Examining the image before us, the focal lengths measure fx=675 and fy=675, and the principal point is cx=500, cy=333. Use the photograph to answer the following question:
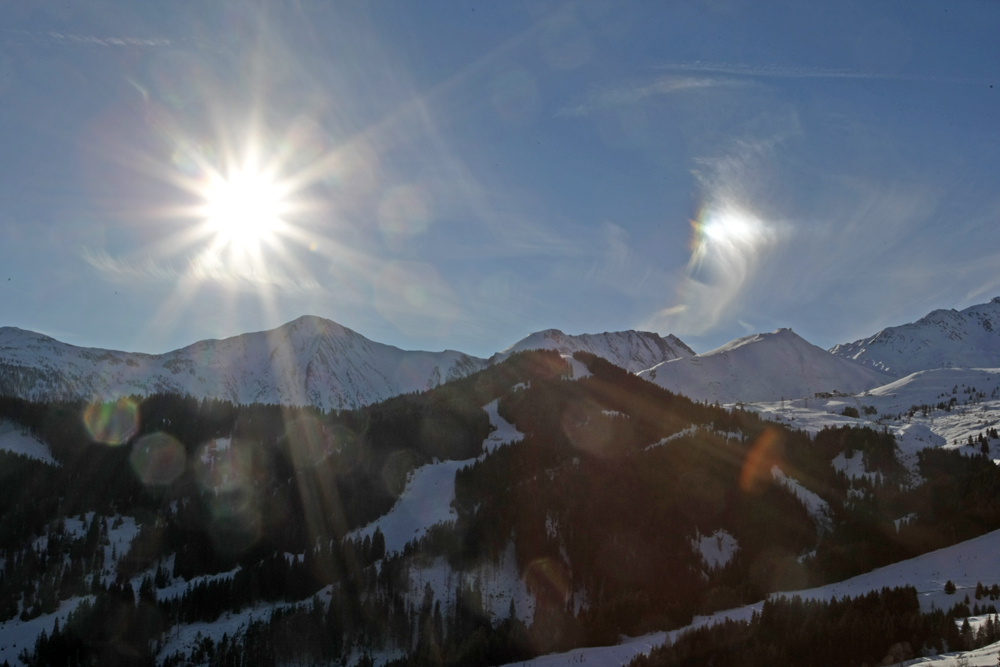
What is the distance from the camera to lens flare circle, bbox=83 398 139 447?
146125 mm

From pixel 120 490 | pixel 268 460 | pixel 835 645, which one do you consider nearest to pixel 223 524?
pixel 268 460

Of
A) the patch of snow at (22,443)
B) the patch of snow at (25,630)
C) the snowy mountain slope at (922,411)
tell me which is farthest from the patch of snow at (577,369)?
the patch of snow at (22,443)

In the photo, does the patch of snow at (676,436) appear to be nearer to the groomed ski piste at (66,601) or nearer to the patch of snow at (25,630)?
the groomed ski piste at (66,601)

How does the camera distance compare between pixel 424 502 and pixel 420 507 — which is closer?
pixel 420 507

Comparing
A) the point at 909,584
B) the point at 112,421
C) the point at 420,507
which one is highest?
the point at 112,421

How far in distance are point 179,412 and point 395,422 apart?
63250 mm

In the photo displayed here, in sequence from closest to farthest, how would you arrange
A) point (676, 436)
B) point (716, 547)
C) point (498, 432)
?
point (716, 547) < point (676, 436) < point (498, 432)

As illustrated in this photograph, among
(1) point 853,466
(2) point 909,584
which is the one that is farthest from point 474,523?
(2) point 909,584

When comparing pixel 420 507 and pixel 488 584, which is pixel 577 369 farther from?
pixel 488 584

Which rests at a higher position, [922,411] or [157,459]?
[157,459]

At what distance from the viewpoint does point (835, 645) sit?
3919 cm

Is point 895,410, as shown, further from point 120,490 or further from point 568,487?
point 120,490

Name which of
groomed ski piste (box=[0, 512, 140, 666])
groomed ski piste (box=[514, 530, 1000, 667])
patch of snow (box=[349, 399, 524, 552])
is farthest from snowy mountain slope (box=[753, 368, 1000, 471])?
groomed ski piste (box=[0, 512, 140, 666])

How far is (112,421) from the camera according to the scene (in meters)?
153
